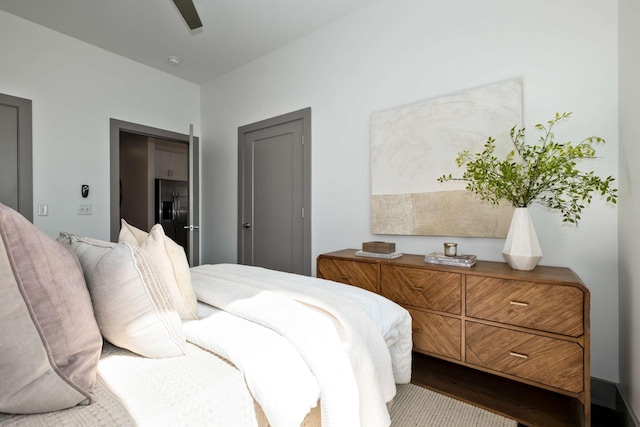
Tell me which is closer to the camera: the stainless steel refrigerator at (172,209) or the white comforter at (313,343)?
the white comforter at (313,343)

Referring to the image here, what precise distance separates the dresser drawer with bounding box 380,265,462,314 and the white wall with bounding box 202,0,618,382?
0.49 meters

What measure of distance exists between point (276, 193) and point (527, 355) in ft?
8.46

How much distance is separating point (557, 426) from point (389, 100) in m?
2.34

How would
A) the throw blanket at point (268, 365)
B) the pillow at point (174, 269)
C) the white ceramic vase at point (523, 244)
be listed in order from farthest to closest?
the white ceramic vase at point (523, 244) < the pillow at point (174, 269) < the throw blanket at point (268, 365)

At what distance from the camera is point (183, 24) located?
2967 mm

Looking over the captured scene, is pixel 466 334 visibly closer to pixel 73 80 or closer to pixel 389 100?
pixel 389 100

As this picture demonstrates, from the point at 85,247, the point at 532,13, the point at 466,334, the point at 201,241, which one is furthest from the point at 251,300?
the point at 201,241

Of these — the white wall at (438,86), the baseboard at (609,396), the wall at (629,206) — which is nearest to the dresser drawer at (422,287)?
the white wall at (438,86)

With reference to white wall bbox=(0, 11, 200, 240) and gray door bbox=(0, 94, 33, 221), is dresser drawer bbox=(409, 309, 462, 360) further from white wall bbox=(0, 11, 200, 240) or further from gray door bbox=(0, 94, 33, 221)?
gray door bbox=(0, 94, 33, 221)

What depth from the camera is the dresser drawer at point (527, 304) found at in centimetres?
148

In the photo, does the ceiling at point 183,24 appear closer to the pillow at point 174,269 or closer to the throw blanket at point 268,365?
the pillow at point 174,269

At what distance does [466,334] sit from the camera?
1.77 m

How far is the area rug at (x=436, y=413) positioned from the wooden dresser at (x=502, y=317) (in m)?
0.23

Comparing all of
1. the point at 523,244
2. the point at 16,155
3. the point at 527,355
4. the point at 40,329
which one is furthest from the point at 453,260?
the point at 16,155
